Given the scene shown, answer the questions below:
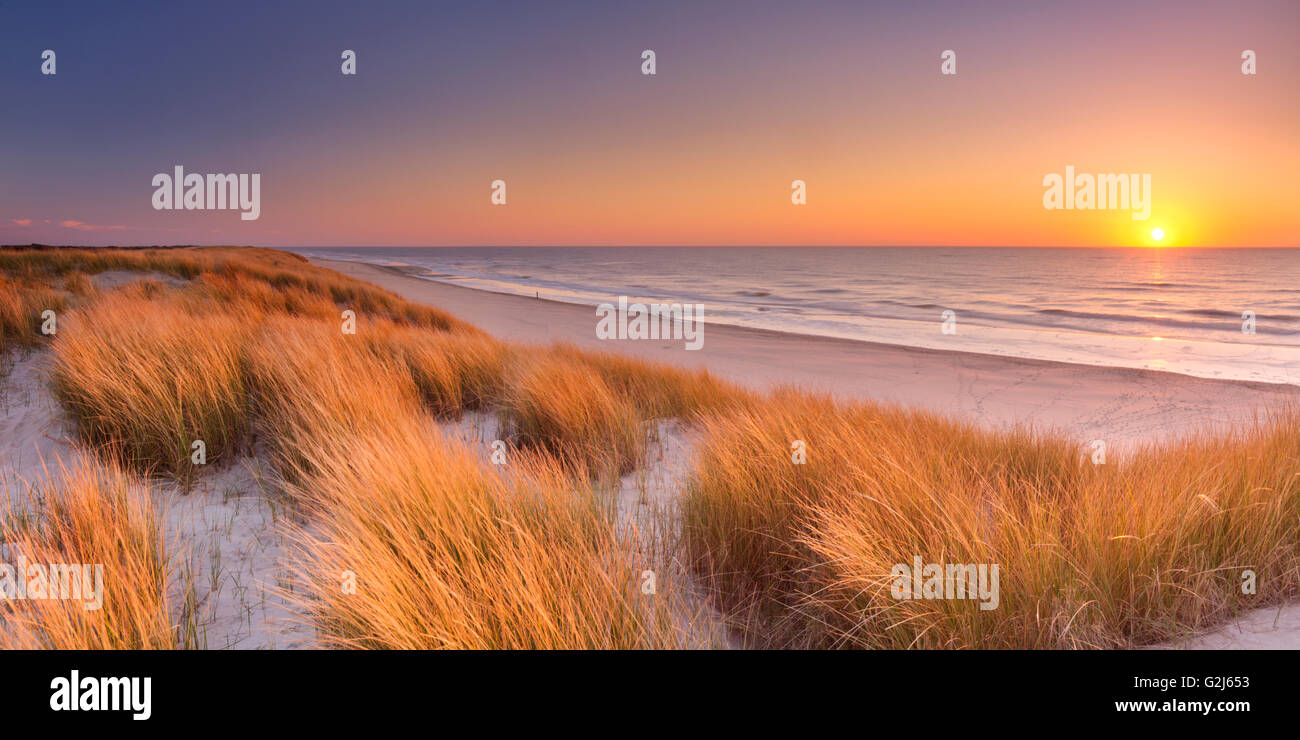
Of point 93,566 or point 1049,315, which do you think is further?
point 1049,315

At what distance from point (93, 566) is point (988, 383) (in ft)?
38.7

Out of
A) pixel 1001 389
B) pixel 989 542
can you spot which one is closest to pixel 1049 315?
pixel 1001 389

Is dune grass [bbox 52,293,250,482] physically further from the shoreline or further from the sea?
the sea

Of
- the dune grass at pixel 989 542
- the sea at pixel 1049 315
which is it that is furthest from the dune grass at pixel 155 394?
the sea at pixel 1049 315

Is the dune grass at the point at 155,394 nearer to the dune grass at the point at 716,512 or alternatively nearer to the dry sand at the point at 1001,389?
the dune grass at the point at 716,512

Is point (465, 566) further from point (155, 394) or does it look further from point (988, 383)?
point (988, 383)

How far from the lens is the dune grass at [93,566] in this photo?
6.51 ft

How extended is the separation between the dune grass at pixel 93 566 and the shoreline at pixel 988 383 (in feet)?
18.4

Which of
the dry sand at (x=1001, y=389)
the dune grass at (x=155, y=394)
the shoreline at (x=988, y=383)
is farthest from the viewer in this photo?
the shoreline at (x=988, y=383)

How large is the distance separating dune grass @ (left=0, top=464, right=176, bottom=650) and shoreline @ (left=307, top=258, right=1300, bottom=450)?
5597mm

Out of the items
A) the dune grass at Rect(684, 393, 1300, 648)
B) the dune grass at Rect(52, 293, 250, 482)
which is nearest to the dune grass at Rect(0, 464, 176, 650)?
the dune grass at Rect(52, 293, 250, 482)

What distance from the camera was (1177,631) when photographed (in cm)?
234

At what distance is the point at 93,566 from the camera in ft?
7.78
